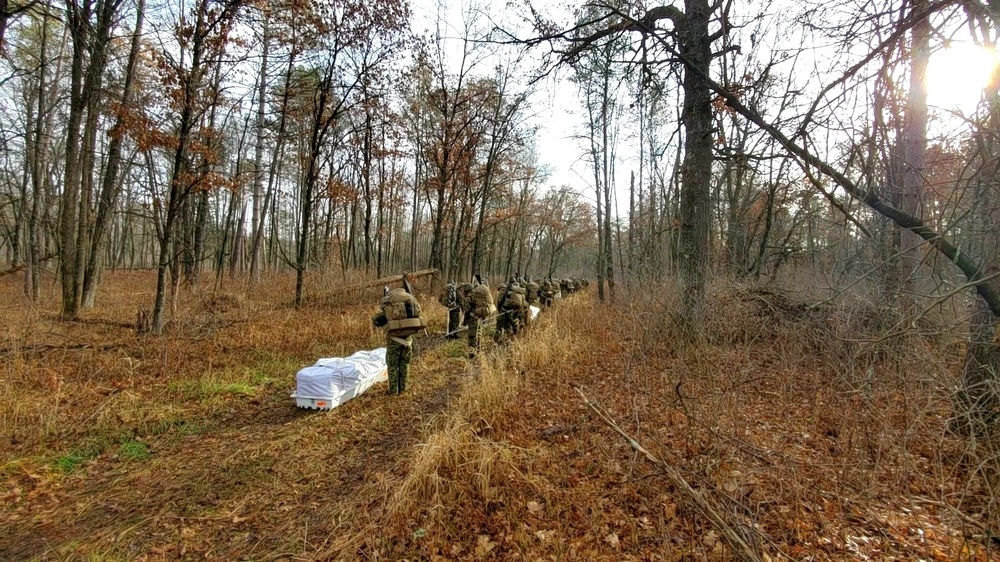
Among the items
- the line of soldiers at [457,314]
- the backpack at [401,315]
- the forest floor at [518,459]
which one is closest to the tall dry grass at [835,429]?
the forest floor at [518,459]

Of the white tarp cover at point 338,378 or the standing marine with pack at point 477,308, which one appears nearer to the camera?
the white tarp cover at point 338,378

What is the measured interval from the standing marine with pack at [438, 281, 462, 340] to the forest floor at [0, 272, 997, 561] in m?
3.89

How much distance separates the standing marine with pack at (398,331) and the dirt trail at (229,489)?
0.80 meters

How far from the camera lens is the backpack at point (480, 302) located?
9.26 meters

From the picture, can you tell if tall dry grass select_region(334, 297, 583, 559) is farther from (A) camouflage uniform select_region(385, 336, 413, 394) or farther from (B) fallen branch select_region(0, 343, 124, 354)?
(B) fallen branch select_region(0, 343, 124, 354)

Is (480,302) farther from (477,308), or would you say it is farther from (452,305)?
(452,305)

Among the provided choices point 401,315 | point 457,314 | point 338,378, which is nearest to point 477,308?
point 457,314

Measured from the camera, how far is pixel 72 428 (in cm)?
450

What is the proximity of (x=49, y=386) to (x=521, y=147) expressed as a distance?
18566 millimetres

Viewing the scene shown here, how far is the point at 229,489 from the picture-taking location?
3678 mm

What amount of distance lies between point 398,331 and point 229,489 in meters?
2.93

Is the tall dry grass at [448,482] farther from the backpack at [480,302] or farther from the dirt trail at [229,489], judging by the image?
the backpack at [480,302]

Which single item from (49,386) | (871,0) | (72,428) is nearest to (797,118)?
(871,0)

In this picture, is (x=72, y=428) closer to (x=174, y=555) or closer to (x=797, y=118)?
(x=174, y=555)
